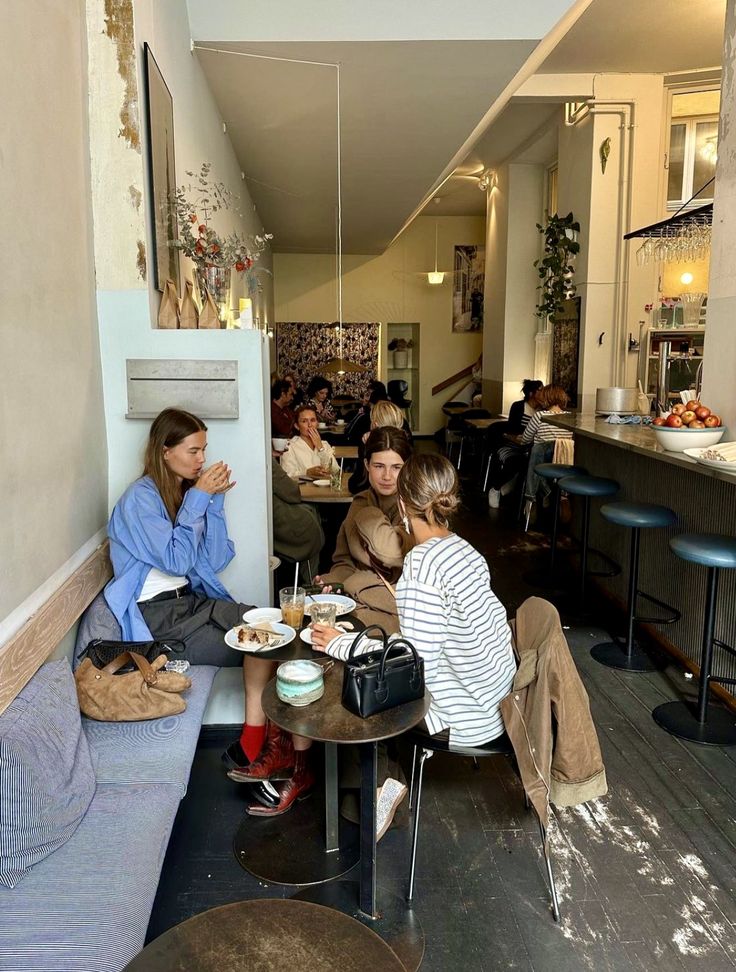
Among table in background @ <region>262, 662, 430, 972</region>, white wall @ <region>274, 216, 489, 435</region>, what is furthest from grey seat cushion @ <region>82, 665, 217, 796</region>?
white wall @ <region>274, 216, 489, 435</region>

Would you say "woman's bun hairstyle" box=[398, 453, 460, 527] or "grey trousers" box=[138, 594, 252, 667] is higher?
"woman's bun hairstyle" box=[398, 453, 460, 527]

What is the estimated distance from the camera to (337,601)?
8.52 feet

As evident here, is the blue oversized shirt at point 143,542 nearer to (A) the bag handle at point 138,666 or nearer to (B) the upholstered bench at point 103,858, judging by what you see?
(A) the bag handle at point 138,666

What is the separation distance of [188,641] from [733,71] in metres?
3.69

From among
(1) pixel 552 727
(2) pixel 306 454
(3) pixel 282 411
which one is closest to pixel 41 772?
(1) pixel 552 727

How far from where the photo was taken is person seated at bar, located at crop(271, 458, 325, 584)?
13.8ft

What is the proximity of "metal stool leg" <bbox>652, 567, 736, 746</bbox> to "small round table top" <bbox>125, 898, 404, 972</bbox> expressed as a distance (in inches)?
96.1

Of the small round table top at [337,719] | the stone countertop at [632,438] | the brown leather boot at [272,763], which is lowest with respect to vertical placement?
the brown leather boot at [272,763]

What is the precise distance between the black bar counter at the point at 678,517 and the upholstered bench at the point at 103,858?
2.43 meters

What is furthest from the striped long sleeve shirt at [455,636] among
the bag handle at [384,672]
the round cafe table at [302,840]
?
the round cafe table at [302,840]

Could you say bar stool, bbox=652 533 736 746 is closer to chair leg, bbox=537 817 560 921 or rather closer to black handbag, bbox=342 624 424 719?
chair leg, bbox=537 817 560 921

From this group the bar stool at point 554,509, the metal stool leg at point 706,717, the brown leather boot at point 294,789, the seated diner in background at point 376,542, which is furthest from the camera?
the bar stool at point 554,509

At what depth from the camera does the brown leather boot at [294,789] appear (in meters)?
2.67

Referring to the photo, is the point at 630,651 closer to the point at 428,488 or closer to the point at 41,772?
the point at 428,488
